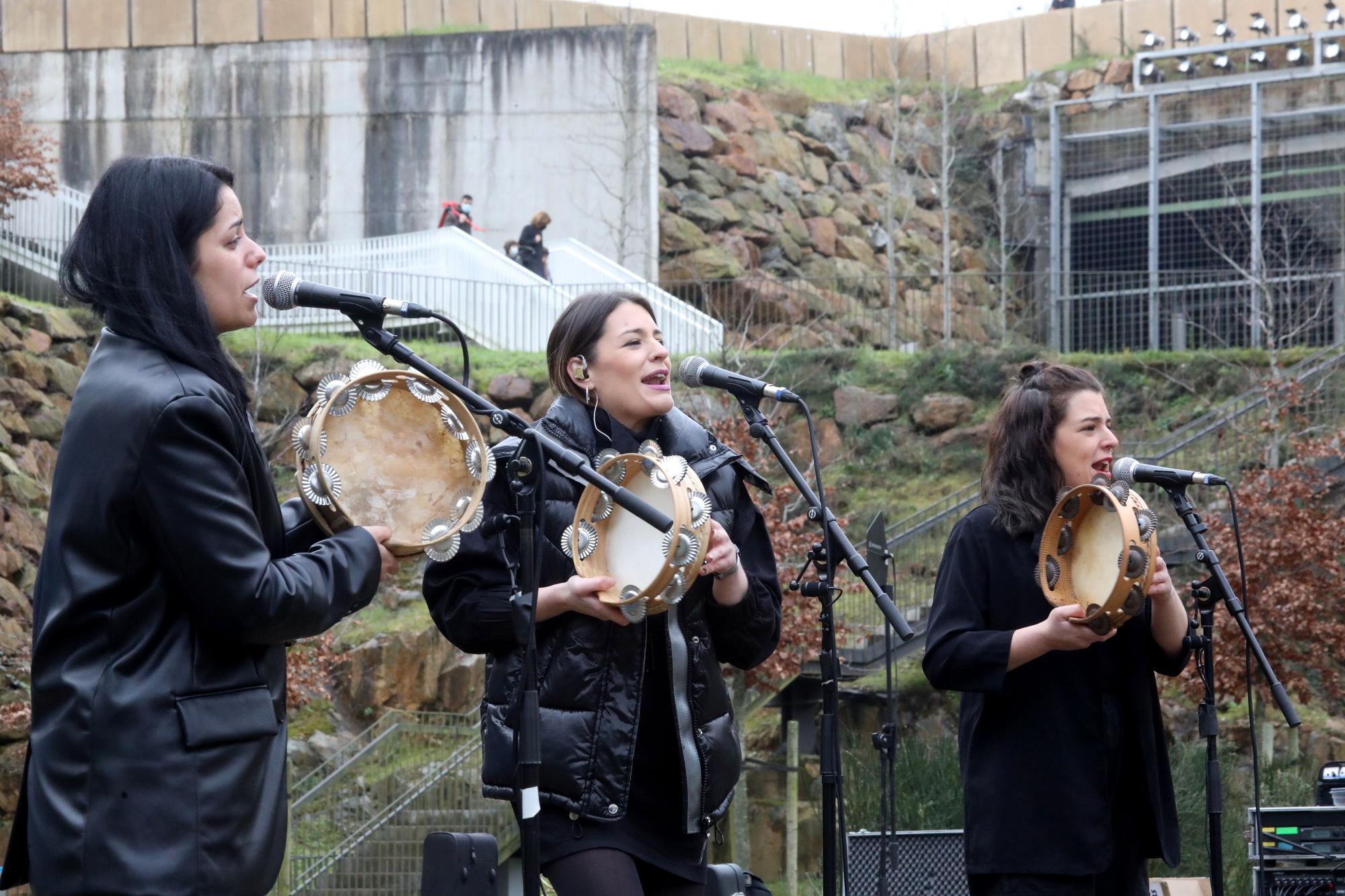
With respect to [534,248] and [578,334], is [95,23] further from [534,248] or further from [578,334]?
[578,334]

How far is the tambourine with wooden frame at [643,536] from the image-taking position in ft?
12.4

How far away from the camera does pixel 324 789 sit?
11.2 metres

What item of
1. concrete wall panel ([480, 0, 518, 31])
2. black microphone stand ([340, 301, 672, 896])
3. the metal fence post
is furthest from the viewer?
concrete wall panel ([480, 0, 518, 31])

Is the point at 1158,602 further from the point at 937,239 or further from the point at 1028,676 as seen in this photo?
the point at 937,239

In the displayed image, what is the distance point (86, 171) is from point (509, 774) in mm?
21811

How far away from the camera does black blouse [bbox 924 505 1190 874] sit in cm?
434

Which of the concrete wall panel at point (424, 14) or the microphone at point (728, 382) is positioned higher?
the concrete wall panel at point (424, 14)

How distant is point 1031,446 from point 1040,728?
841 millimetres

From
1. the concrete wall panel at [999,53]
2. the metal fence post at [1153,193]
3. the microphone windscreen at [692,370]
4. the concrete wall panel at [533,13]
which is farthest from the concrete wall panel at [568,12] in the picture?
the microphone windscreen at [692,370]

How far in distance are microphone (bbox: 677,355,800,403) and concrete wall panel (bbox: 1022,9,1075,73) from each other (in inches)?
1049

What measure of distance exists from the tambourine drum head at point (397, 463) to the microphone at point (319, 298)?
11.4 inches

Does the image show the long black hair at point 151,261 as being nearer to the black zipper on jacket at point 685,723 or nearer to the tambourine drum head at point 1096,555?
the black zipper on jacket at point 685,723

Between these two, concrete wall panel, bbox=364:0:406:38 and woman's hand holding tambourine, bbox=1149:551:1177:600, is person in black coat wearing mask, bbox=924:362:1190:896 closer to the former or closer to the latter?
woman's hand holding tambourine, bbox=1149:551:1177:600

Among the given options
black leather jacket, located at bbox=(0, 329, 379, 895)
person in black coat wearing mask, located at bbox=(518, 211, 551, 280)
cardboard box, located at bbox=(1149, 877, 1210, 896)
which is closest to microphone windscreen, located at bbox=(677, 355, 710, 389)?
black leather jacket, located at bbox=(0, 329, 379, 895)
